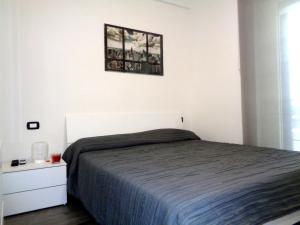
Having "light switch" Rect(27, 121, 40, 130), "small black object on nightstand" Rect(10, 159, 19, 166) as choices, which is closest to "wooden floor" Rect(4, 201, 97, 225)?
"small black object on nightstand" Rect(10, 159, 19, 166)

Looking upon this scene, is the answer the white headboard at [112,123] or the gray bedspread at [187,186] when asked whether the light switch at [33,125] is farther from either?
the gray bedspread at [187,186]

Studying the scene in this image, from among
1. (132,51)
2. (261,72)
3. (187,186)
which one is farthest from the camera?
(132,51)

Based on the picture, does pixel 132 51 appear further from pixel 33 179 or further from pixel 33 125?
pixel 33 179

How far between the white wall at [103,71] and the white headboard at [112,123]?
11cm

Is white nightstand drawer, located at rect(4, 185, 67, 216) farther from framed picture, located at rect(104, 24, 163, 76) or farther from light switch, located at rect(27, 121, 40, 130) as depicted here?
framed picture, located at rect(104, 24, 163, 76)

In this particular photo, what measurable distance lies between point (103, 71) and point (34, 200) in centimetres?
175

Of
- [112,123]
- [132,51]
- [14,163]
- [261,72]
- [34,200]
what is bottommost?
[34,200]

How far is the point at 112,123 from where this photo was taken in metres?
3.02

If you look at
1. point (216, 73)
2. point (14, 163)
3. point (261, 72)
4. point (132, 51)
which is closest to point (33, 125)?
point (14, 163)

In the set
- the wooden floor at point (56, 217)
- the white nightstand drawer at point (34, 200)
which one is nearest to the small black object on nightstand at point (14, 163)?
the white nightstand drawer at point (34, 200)

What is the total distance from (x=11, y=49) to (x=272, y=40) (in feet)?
10.2

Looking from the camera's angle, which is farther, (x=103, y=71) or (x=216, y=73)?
(x=216, y=73)

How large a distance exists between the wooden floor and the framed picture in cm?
181

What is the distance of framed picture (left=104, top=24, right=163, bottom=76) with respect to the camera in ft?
10.1
